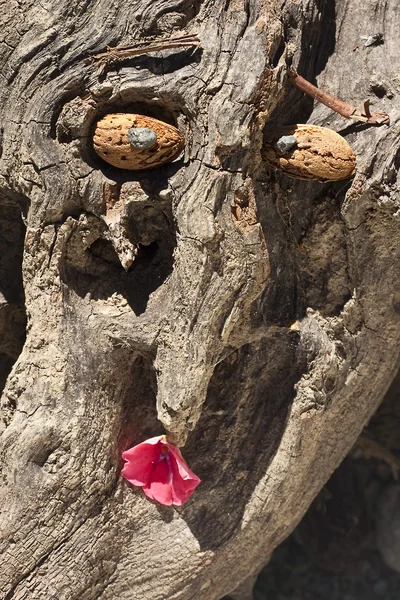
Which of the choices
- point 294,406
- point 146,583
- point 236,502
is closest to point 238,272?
point 294,406

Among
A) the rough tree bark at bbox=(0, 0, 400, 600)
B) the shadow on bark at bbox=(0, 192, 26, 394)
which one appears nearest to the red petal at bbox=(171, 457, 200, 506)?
the rough tree bark at bbox=(0, 0, 400, 600)

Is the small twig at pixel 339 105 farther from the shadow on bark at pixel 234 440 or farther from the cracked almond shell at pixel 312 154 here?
the shadow on bark at pixel 234 440

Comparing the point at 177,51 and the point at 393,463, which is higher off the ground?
→ the point at 177,51

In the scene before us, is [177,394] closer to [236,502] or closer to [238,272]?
[238,272]

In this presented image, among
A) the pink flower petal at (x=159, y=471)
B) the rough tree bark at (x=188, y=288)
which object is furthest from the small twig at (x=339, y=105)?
the pink flower petal at (x=159, y=471)

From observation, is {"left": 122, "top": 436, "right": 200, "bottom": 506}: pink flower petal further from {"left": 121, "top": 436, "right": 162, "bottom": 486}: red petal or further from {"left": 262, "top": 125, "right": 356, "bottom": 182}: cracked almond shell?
{"left": 262, "top": 125, "right": 356, "bottom": 182}: cracked almond shell

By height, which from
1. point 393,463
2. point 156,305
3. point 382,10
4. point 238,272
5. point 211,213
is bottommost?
point 393,463
